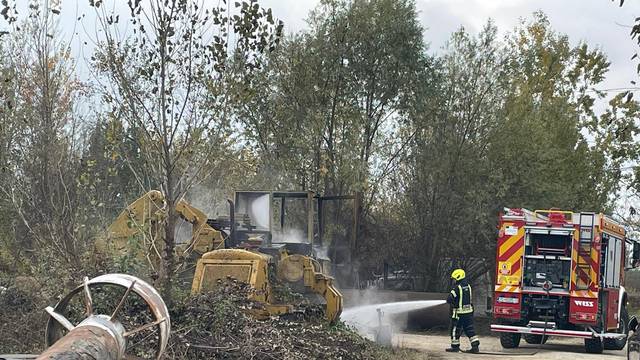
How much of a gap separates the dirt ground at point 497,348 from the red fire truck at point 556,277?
40 cm

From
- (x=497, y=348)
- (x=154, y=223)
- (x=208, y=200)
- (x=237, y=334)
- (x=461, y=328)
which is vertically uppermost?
(x=208, y=200)

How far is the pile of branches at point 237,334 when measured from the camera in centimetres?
1070

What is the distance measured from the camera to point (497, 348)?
1930 centimetres

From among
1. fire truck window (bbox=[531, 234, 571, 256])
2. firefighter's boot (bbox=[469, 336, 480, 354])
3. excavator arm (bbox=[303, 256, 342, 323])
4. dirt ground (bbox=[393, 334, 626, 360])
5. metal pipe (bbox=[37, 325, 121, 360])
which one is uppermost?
fire truck window (bbox=[531, 234, 571, 256])

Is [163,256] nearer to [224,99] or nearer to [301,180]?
[224,99]

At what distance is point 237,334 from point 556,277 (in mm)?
9558

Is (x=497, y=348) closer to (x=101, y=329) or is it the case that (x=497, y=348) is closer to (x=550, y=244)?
(x=550, y=244)

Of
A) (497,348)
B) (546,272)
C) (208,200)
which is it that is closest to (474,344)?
(497,348)

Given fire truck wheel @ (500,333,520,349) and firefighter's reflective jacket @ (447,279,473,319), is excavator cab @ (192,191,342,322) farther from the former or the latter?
fire truck wheel @ (500,333,520,349)

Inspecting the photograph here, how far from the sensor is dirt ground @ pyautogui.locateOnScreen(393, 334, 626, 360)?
16.8 metres

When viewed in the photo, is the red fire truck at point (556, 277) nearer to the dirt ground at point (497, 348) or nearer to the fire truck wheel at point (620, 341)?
the dirt ground at point (497, 348)

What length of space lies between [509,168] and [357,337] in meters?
14.0

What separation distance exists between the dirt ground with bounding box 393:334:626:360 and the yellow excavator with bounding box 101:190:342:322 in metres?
2.73

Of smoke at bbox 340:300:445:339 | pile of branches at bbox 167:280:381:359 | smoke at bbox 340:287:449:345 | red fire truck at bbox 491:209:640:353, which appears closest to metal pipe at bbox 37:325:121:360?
pile of branches at bbox 167:280:381:359
